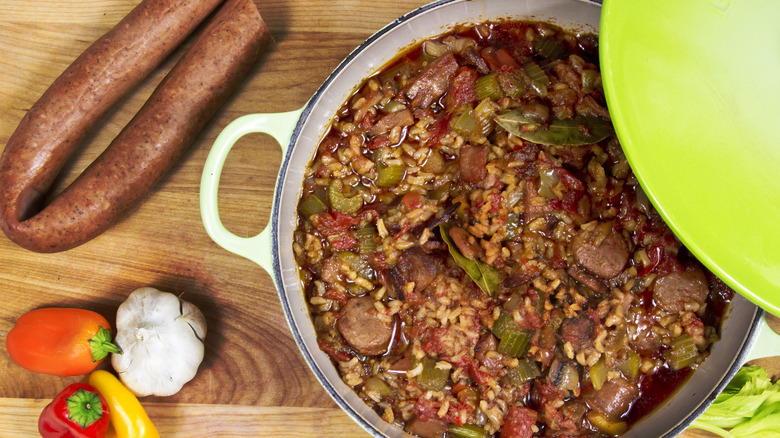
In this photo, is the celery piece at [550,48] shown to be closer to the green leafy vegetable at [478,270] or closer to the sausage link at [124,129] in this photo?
the green leafy vegetable at [478,270]

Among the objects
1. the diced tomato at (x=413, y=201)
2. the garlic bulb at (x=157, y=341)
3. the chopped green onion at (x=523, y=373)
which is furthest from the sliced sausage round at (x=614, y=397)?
the garlic bulb at (x=157, y=341)

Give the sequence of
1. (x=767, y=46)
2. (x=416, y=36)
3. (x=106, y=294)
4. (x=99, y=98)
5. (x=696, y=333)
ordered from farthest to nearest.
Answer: (x=106, y=294) → (x=99, y=98) → (x=416, y=36) → (x=696, y=333) → (x=767, y=46)

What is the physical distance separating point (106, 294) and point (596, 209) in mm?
3338

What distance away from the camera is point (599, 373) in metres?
3.07

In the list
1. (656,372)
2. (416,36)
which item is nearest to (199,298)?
(416,36)

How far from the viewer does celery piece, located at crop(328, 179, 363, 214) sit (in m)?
3.21

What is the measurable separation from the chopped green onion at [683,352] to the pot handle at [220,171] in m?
2.33

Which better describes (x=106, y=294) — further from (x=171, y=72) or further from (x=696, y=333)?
(x=696, y=333)

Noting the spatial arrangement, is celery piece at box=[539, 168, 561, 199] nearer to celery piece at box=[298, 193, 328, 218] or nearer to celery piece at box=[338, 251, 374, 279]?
celery piece at box=[338, 251, 374, 279]

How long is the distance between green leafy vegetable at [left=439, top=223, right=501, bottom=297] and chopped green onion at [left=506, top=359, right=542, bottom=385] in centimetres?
46

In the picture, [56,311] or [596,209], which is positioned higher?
[596,209]

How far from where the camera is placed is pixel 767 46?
86.2 inches

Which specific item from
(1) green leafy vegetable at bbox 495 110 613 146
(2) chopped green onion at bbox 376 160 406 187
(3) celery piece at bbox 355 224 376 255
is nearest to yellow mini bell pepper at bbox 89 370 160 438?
(3) celery piece at bbox 355 224 376 255

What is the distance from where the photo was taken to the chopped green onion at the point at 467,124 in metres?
3.13
